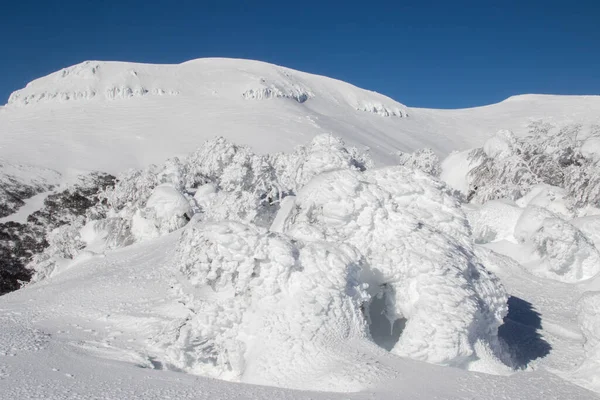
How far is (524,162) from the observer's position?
28.5 metres

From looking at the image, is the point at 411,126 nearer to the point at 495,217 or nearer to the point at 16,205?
the point at 16,205

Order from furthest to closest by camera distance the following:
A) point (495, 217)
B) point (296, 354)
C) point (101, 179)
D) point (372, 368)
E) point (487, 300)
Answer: point (101, 179) < point (495, 217) < point (487, 300) < point (296, 354) < point (372, 368)

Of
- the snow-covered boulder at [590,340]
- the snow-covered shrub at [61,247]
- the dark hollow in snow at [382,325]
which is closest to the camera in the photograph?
the snow-covered boulder at [590,340]

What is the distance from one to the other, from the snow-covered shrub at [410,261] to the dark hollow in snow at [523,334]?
1880 millimetres

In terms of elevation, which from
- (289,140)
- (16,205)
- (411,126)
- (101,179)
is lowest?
(16,205)

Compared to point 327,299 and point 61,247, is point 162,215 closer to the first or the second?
point 61,247

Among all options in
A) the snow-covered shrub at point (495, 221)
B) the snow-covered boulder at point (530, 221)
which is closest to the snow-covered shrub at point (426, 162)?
the snow-covered shrub at point (495, 221)

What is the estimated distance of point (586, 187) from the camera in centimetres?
2214

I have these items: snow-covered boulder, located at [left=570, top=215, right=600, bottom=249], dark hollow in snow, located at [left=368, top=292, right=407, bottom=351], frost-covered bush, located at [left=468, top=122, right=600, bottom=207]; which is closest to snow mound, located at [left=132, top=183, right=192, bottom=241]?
dark hollow in snow, located at [left=368, top=292, right=407, bottom=351]

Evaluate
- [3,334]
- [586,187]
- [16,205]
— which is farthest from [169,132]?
[3,334]

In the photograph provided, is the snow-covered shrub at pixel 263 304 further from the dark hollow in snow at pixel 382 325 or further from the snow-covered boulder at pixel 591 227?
the snow-covered boulder at pixel 591 227

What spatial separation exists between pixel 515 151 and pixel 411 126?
10060 cm

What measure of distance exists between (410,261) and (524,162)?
72.2 ft

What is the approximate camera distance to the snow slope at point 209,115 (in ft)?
259
